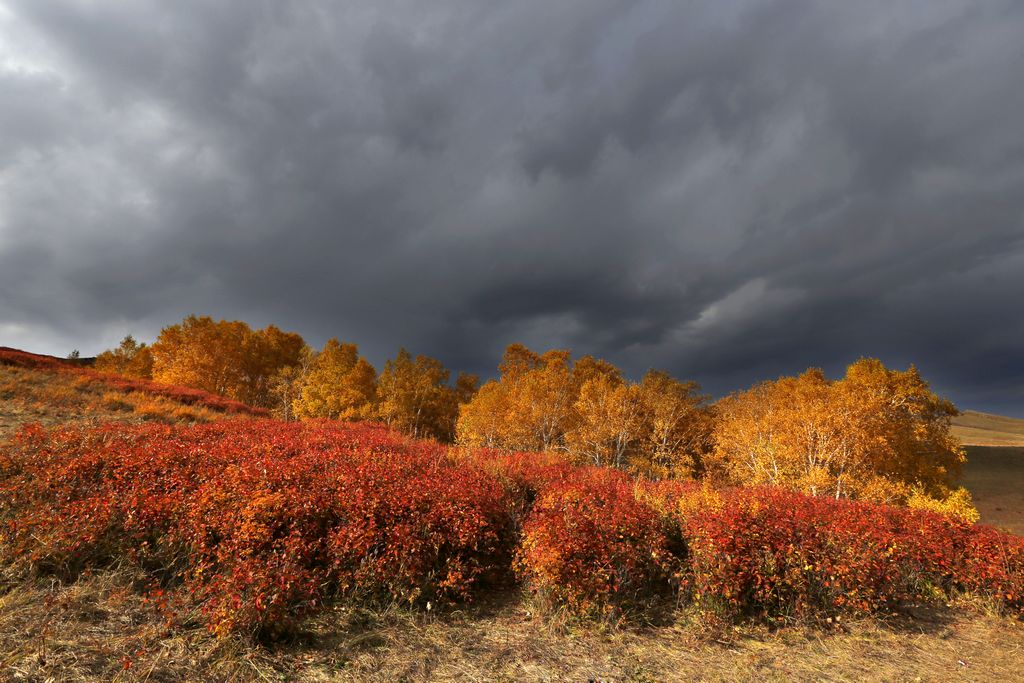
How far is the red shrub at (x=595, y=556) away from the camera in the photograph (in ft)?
21.4

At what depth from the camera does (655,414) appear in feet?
98.9

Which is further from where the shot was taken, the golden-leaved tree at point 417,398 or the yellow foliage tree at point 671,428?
the golden-leaved tree at point 417,398

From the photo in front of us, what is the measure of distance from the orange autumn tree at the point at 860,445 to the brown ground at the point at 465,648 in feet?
42.8

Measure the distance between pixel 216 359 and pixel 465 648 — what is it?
1922 inches

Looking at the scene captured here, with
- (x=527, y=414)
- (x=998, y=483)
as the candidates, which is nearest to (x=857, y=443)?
(x=527, y=414)

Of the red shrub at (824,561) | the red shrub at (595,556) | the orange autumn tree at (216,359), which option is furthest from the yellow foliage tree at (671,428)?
the orange autumn tree at (216,359)

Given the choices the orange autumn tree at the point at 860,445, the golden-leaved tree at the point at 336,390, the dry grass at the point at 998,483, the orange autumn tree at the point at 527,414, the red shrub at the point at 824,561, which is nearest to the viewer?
the red shrub at the point at 824,561

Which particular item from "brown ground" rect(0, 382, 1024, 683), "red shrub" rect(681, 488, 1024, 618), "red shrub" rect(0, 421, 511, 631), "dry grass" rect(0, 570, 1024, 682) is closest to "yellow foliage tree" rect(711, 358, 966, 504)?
"red shrub" rect(681, 488, 1024, 618)

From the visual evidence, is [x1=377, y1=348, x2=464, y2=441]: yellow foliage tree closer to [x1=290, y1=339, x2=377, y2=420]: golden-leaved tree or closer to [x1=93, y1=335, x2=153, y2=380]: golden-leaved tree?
[x1=290, y1=339, x2=377, y2=420]: golden-leaved tree

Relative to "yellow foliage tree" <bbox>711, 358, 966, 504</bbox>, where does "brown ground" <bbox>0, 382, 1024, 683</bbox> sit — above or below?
below

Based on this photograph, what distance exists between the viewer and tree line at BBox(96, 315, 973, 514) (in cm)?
2041

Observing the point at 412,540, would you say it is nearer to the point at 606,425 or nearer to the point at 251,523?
the point at 251,523

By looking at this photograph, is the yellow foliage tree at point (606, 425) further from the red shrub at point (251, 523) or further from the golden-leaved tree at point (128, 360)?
the golden-leaved tree at point (128, 360)

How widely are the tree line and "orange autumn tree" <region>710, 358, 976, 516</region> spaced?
0.08 metres
